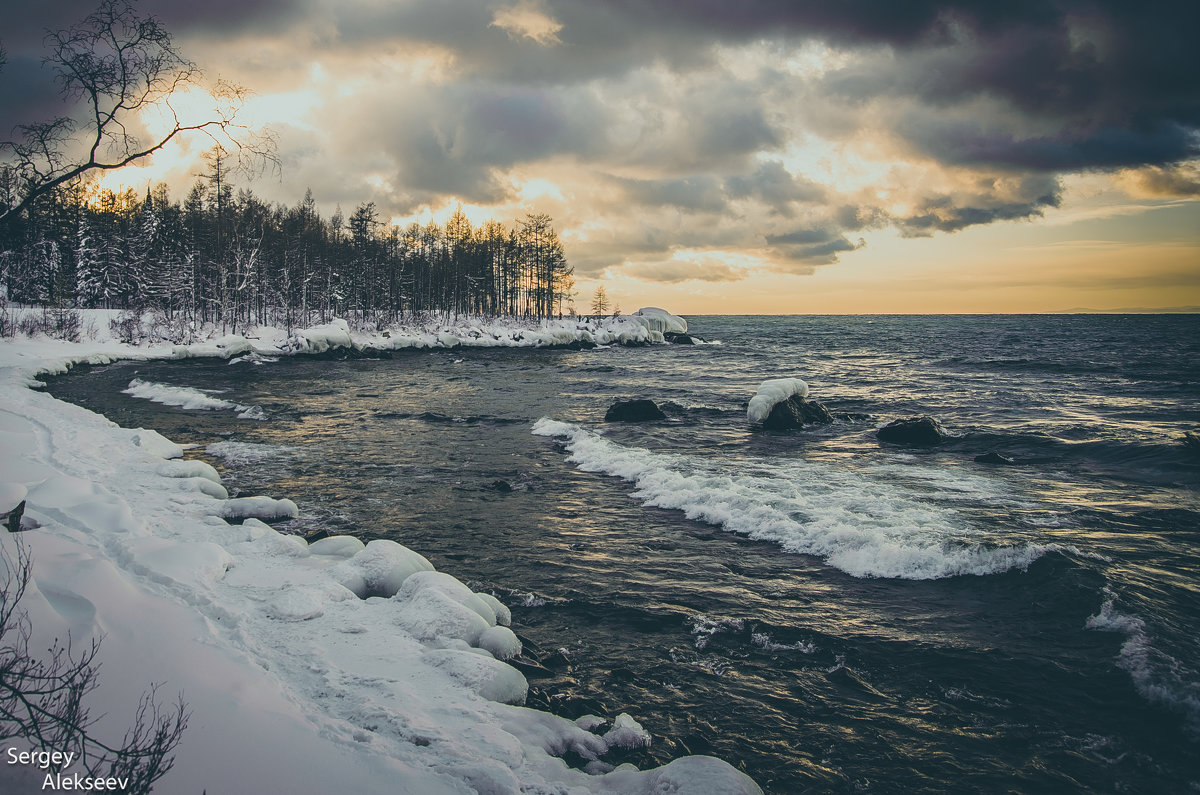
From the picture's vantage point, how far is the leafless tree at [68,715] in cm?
222

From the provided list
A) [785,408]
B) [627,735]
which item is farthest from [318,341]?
[627,735]

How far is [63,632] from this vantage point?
Result: 11.0 feet

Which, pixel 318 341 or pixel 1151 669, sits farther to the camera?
pixel 318 341

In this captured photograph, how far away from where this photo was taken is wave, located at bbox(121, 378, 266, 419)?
18141 millimetres

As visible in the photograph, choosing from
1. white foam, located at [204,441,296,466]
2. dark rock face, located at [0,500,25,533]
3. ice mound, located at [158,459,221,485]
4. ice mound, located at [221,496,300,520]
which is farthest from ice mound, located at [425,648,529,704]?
white foam, located at [204,441,296,466]

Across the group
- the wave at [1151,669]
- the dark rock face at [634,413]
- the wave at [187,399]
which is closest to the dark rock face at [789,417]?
the dark rock face at [634,413]

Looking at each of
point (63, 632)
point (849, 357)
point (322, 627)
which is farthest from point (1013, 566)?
point (849, 357)

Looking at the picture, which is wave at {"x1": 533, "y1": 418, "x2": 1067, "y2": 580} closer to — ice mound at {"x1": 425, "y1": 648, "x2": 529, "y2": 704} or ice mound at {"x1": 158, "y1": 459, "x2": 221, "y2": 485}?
ice mound at {"x1": 425, "y1": 648, "x2": 529, "y2": 704}

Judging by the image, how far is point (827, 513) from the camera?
9.07 m

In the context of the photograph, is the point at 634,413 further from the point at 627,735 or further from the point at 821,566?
the point at 627,735

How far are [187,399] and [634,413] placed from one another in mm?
14389

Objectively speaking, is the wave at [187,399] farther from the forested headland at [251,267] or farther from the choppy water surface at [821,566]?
the forested headland at [251,267]

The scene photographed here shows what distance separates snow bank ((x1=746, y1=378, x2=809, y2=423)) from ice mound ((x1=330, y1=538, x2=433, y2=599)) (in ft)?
41.9

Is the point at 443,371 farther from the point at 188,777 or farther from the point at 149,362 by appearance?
the point at 188,777
